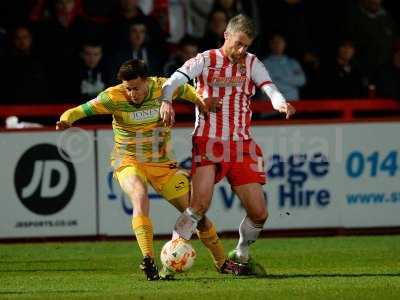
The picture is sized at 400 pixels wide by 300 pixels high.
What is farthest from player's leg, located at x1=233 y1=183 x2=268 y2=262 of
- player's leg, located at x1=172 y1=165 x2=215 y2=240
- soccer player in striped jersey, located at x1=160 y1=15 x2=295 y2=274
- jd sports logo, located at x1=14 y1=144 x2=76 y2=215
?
jd sports logo, located at x1=14 y1=144 x2=76 y2=215

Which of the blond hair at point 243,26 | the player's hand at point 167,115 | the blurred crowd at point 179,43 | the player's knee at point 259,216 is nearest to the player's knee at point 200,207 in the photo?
the player's knee at point 259,216

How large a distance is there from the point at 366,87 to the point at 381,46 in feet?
2.74

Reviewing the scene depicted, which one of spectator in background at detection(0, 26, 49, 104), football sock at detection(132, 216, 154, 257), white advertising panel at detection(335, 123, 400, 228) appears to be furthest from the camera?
spectator in background at detection(0, 26, 49, 104)

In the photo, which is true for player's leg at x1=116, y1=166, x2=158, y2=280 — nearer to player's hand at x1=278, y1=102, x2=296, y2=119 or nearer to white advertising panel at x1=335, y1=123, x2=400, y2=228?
player's hand at x1=278, y1=102, x2=296, y2=119

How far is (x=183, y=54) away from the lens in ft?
45.5

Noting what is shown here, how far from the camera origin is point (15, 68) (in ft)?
44.4

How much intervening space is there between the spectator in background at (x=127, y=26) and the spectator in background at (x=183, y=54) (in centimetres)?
40

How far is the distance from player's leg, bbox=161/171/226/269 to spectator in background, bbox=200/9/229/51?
4.39m

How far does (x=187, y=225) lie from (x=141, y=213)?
0.40 m

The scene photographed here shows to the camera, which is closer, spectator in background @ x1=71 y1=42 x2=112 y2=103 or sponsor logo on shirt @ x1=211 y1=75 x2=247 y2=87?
sponsor logo on shirt @ x1=211 y1=75 x2=247 y2=87

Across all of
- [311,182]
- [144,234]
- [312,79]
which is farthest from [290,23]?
[144,234]

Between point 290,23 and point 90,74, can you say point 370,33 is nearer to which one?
point 290,23

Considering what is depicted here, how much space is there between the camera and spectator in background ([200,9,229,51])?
14156 mm

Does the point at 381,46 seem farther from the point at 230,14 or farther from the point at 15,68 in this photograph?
the point at 15,68
